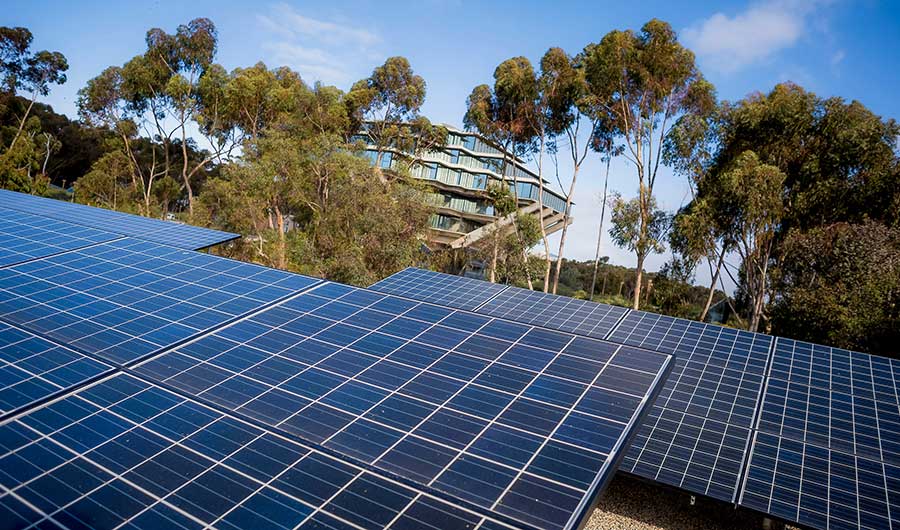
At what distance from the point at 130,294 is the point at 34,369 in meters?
3.15

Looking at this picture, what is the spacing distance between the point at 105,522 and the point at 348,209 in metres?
29.5

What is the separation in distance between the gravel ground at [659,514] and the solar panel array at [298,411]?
4627 mm

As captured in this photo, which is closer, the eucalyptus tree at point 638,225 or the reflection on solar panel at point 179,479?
the reflection on solar panel at point 179,479

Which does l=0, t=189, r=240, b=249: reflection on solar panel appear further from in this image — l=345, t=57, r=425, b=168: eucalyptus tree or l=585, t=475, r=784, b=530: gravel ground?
l=345, t=57, r=425, b=168: eucalyptus tree

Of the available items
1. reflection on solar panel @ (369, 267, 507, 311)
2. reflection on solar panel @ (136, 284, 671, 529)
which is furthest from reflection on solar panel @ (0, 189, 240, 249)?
reflection on solar panel @ (136, 284, 671, 529)

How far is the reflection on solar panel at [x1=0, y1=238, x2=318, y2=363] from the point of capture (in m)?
8.74

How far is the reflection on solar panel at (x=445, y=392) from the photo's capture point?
5.69m

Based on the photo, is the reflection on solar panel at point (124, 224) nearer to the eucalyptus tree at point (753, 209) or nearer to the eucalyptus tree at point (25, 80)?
the eucalyptus tree at point (753, 209)

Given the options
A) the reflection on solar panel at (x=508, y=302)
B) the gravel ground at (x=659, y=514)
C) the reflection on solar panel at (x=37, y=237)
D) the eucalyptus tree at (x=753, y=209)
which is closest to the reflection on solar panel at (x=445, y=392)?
the gravel ground at (x=659, y=514)

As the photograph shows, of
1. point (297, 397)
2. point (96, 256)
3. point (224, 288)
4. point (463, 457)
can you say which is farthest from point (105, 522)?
point (96, 256)

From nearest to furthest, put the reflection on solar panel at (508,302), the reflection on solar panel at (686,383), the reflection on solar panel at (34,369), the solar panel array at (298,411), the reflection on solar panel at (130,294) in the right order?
the solar panel array at (298,411) → the reflection on solar panel at (34,369) → the reflection on solar panel at (130,294) → the reflection on solar panel at (686,383) → the reflection on solar panel at (508,302)

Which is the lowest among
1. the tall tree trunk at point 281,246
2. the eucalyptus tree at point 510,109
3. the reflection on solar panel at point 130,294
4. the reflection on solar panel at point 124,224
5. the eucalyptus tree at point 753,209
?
the tall tree trunk at point 281,246

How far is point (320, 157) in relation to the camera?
38.8m

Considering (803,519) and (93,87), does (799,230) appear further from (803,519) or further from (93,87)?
(93,87)
